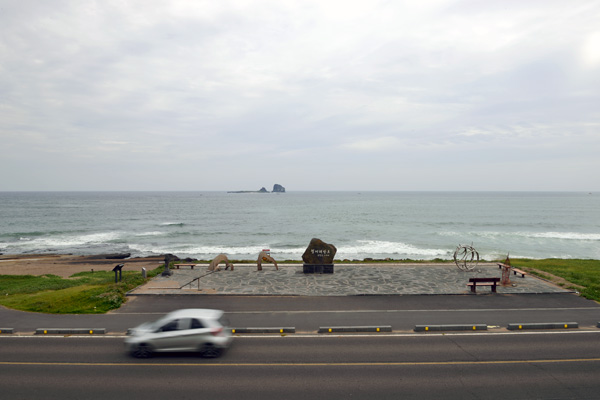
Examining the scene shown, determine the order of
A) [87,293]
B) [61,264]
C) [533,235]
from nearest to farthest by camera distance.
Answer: [87,293] → [61,264] → [533,235]

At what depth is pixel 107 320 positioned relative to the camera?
16438 millimetres

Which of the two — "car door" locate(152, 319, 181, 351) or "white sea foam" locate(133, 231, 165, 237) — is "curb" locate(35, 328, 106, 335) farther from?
"white sea foam" locate(133, 231, 165, 237)

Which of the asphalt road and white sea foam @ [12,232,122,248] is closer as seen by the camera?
the asphalt road

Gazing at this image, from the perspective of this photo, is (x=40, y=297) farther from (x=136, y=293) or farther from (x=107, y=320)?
(x=107, y=320)

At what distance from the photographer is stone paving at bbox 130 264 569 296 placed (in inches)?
836

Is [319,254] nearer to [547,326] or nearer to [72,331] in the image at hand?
[547,326]

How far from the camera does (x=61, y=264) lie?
4416 centimetres

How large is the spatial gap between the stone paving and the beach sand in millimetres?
16483

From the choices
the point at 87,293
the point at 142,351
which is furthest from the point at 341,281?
the point at 87,293

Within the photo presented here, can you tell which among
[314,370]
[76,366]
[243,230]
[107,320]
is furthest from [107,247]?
[314,370]

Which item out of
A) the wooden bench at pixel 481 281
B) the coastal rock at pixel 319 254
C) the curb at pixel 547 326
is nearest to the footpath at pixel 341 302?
the curb at pixel 547 326

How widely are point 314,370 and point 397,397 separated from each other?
2.79 meters

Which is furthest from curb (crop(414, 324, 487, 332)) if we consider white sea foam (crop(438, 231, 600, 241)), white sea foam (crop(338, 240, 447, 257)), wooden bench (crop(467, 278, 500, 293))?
white sea foam (crop(438, 231, 600, 241))

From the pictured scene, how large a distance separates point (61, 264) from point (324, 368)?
44.7 metres
